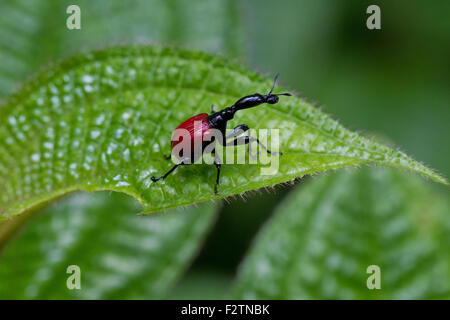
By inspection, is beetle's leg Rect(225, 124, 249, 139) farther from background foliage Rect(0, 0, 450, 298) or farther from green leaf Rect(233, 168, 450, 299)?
background foliage Rect(0, 0, 450, 298)

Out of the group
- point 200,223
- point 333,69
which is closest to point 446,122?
point 333,69

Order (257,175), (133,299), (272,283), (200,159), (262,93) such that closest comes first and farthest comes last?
(257,175), (262,93), (200,159), (272,283), (133,299)

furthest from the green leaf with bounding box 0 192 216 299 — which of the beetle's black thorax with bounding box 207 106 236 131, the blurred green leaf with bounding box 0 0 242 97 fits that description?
the blurred green leaf with bounding box 0 0 242 97

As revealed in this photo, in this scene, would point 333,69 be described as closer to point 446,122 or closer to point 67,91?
point 446,122

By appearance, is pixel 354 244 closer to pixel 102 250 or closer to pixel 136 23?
pixel 102 250

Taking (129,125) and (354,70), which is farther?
(354,70)

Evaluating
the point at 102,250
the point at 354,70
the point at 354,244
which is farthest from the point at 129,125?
the point at 354,70

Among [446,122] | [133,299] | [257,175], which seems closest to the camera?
[257,175]
